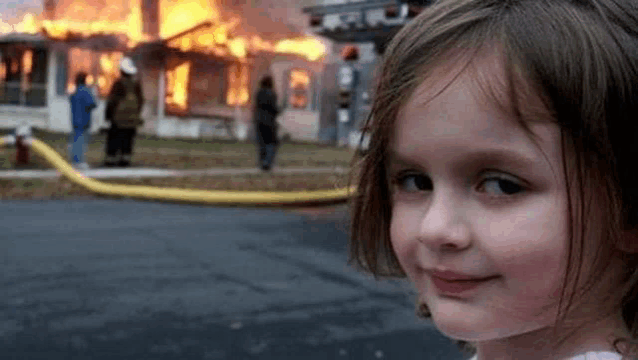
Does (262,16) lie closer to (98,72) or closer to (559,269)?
(98,72)

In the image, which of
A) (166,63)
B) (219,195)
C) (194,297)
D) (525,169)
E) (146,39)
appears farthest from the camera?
(146,39)

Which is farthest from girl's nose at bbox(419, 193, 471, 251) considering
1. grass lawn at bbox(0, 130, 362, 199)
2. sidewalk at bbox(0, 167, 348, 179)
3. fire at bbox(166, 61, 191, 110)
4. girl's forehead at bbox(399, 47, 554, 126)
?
fire at bbox(166, 61, 191, 110)

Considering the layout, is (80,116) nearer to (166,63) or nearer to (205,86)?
(166,63)

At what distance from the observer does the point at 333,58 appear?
2866cm

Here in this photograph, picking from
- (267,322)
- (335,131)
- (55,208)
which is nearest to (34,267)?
(267,322)

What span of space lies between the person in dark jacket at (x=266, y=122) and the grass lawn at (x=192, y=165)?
0.71 metres

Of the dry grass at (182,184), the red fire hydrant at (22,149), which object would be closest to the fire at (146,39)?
the red fire hydrant at (22,149)

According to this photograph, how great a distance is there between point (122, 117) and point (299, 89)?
1600 centimetres

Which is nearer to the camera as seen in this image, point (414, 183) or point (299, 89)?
point (414, 183)

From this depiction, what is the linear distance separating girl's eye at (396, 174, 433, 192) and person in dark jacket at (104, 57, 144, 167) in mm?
13689

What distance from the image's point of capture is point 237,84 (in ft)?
98.5

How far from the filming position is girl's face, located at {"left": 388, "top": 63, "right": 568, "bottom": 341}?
0.89 metres

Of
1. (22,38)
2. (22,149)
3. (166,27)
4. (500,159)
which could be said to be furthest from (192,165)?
(166,27)

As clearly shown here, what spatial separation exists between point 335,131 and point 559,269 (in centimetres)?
2683
